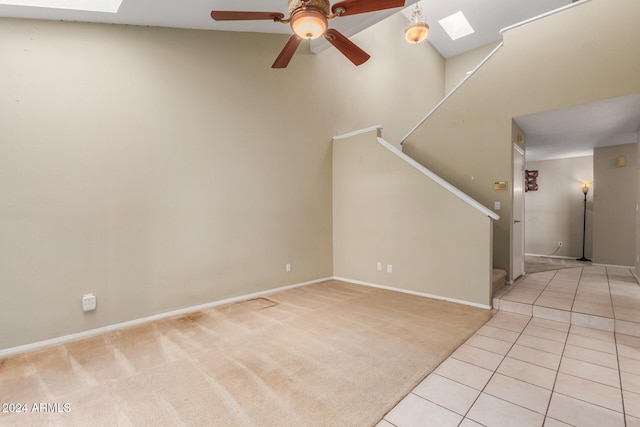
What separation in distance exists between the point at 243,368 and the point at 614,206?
292 inches

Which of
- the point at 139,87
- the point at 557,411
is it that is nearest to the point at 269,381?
the point at 557,411

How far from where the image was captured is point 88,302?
3.02 metres

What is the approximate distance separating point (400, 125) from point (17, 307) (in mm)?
7130

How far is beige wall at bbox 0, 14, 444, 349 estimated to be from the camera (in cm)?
276

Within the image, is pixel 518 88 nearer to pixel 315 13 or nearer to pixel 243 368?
pixel 315 13

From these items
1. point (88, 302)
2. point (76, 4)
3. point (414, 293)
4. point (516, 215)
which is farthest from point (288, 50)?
point (516, 215)

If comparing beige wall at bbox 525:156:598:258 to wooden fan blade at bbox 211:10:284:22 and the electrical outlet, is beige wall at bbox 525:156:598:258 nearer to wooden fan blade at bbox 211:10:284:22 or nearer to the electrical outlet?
wooden fan blade at bbox 211:10:284:22

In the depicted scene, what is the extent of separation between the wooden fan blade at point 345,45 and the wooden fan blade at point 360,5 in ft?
0.75

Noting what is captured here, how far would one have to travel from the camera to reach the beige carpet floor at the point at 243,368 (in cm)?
186

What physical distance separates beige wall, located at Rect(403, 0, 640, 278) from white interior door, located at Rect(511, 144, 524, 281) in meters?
0.20

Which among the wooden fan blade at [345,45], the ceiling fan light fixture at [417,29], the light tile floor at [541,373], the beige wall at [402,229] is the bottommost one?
the light tile floor at [541,373]

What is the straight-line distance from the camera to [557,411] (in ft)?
6.05

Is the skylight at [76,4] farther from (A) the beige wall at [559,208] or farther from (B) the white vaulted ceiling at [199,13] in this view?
(A) the beige wall at [559,208]

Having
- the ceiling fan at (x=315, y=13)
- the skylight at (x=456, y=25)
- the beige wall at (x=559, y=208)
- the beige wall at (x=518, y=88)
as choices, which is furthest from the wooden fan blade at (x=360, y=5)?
the beige wall at (x=559, y=208)
